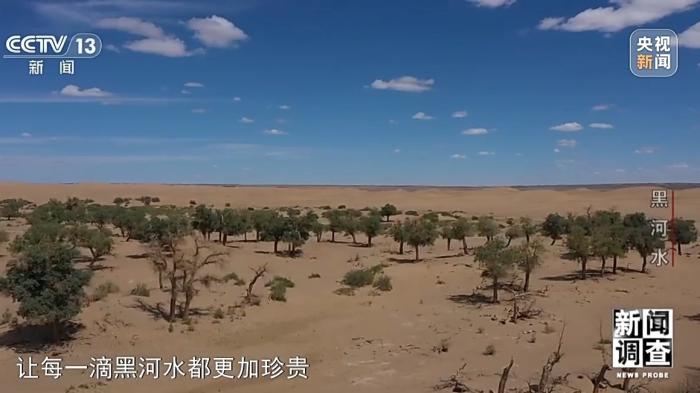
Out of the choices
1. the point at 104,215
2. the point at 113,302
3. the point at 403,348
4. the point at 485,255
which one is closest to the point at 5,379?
the point at 113,302

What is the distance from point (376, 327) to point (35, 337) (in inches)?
453

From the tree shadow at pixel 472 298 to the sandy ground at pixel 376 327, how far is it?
0.67 ft

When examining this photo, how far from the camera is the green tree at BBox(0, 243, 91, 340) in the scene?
18375mm

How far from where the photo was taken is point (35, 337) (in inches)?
759

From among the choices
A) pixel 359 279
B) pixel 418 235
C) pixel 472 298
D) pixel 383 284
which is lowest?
pixel 472 298

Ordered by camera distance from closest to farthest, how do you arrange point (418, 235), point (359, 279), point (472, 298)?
point (472, 298) → point (359, 279) → point (418, 235)

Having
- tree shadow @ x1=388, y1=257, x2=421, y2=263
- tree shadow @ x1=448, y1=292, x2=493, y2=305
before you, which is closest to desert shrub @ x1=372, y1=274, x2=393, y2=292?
tree shadow @ x1=448, y1=292, x2=493, y2=305

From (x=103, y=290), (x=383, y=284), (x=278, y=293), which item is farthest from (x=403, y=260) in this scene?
(x=103, y=290)

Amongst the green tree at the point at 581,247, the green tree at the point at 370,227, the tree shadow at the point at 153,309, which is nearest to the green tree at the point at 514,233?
the green tree at the point at 370,227

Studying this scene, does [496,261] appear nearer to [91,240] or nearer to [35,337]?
[35,337]

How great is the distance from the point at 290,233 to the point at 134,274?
462 inches

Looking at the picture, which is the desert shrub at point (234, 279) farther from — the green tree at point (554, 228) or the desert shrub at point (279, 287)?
the green tree at point (554, 228)

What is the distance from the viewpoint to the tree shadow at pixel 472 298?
25.6m

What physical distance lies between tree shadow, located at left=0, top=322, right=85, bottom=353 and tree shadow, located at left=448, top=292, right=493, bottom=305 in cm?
1511
